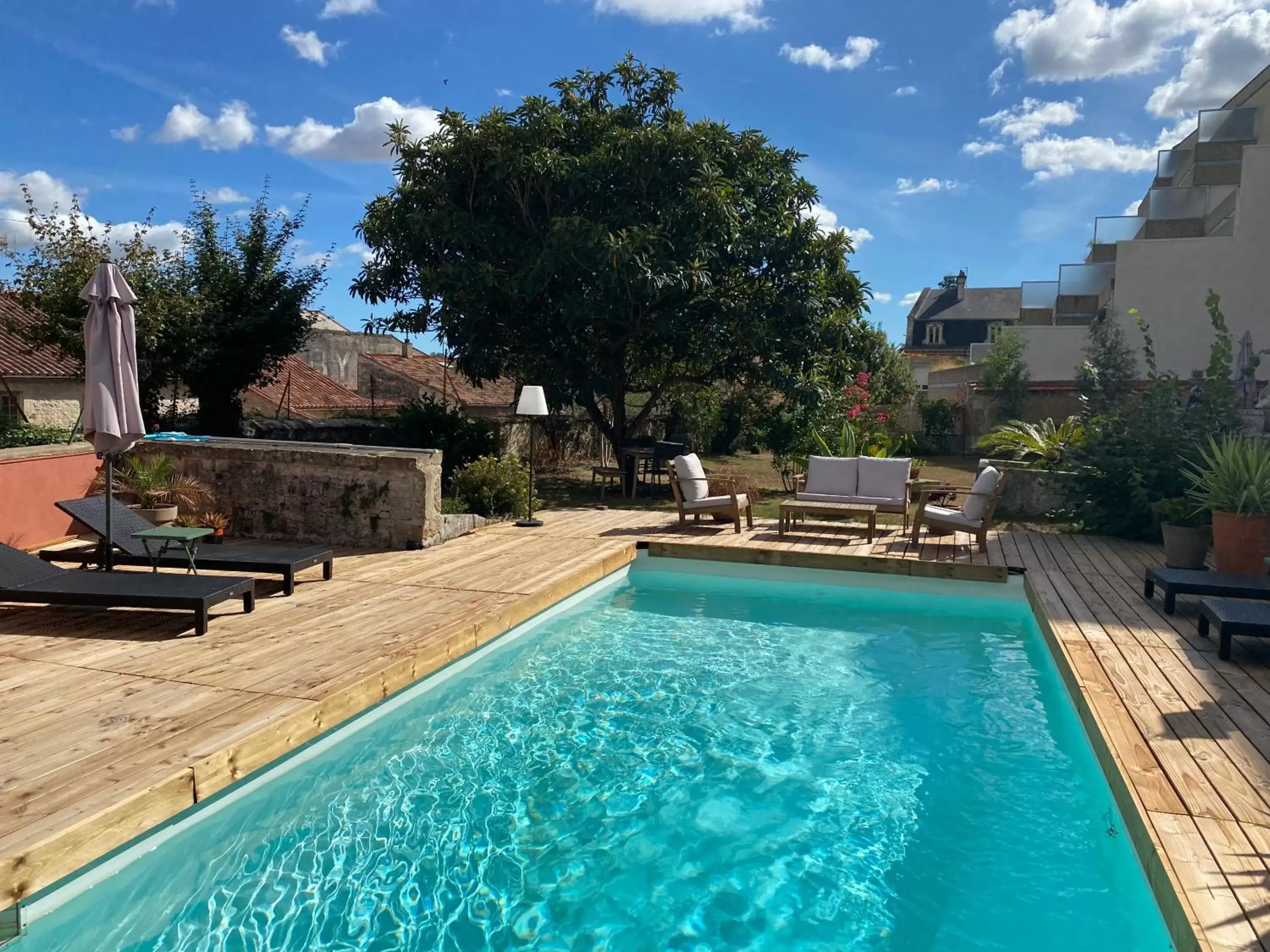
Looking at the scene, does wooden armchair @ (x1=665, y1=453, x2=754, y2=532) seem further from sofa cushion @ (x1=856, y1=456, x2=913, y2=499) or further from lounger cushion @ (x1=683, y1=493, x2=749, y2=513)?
sofa cushion @ (x1=856, y1=456, x2=913, y2=499)

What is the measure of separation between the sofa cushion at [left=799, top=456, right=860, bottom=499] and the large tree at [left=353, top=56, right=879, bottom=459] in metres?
2.93

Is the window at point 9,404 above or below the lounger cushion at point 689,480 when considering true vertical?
above

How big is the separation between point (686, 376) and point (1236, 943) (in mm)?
12311

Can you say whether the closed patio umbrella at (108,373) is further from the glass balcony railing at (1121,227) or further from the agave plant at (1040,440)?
the glass balcony railing at (1121,227)

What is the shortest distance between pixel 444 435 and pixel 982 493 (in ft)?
27.0

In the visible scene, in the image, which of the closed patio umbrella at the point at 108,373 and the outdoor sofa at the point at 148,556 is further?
the outdoor sofa at the point at 148,556

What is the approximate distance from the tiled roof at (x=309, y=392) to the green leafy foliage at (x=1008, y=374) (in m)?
18.5

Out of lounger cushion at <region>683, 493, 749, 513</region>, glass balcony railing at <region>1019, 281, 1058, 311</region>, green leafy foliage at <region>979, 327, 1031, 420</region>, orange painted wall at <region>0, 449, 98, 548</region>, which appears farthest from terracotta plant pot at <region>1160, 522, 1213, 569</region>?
glass balcony railing at <region>1019, 281, 1058, 311</region>

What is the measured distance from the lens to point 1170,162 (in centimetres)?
2855

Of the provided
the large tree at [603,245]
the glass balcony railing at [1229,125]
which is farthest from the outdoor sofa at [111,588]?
the glass balcony railing at [1229,125]

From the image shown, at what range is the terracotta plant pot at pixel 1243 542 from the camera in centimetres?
684

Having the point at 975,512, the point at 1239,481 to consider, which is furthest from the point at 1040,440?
the point at 1239,481

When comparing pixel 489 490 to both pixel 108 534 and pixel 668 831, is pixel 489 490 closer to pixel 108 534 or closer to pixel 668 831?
pixel 108 534

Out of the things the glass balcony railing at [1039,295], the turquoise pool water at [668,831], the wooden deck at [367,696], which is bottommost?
the turquoise pool water at [668,831]
